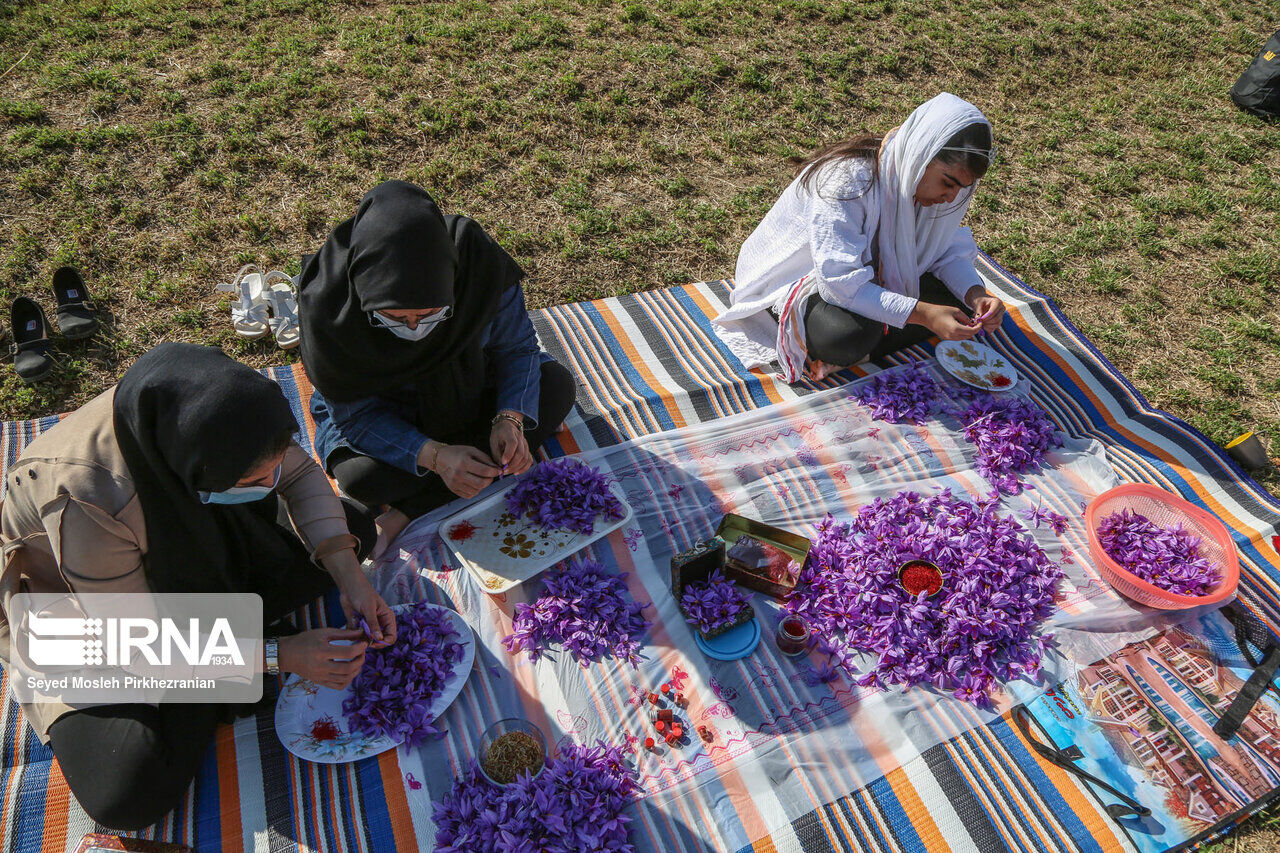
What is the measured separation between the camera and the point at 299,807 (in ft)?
8.23

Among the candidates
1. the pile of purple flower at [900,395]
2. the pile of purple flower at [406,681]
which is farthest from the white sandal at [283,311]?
the pile of purple flower at [900,395]

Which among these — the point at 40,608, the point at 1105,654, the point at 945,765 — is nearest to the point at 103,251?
the point at 40,608

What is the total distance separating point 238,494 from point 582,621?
4.46ft

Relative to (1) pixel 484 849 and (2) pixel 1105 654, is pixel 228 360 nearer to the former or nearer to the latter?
(1) pixel 484 849

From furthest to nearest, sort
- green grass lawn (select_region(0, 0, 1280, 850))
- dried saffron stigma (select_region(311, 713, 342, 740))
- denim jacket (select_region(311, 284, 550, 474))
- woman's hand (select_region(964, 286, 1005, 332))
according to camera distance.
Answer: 1. green grass lawn (select_region(0, 0, 1280, 850))
2. woman's hand (select_region(964, 286, 1005, 332))
3. denim jacket (select_region(311, 284, 550, 474))
4. dried saffron stigma (select_region(311, 713, 342, 740))

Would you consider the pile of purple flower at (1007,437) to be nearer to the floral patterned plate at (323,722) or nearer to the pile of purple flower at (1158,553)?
the pile of purple flower at (1158,553)

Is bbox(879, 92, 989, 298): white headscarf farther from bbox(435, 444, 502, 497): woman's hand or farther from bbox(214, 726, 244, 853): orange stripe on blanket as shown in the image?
bbox(214, 726, 244, 853): orange stripe on blanket

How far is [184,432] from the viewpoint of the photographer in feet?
6.74

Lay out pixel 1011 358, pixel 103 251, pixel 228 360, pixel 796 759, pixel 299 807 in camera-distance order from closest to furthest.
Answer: pixel 228 360 < pixel 299 807 < pixel 796 759 < pixel 1011 358 < pixel 103 251

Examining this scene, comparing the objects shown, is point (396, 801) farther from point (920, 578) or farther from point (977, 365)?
point (977, 365)

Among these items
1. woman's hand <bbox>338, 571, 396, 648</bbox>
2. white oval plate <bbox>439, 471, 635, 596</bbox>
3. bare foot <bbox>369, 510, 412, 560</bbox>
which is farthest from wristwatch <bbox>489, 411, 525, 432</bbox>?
woman's hand <bbox>338, 571, 396, 648</bbox>

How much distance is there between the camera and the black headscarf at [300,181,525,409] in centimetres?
251

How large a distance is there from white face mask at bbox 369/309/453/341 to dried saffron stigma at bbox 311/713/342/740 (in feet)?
4.73

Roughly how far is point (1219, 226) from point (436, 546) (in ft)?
21.5
